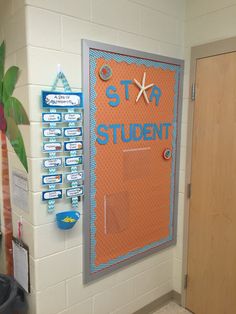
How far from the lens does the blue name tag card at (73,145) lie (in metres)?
1.48

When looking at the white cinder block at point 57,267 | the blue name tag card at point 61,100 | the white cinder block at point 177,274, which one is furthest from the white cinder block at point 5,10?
the white cinder block at point 177,274

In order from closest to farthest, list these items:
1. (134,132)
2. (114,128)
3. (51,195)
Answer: (51,195) < (114,128) < (134,132)

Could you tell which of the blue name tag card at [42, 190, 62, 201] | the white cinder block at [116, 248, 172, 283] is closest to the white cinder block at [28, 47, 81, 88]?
the blue name tag card at [42, 190, 62, 201]

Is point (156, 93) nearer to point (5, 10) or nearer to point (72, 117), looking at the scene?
point (72, 117)

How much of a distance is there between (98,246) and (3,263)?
0.68m

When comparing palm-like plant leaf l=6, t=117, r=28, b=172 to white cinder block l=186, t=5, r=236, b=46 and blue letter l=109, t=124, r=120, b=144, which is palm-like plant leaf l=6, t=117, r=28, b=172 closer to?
blue letter l=109, t=124, r=120, b=144

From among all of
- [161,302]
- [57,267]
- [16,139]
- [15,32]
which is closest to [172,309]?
[161,302]

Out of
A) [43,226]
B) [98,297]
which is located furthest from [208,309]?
[43,226]

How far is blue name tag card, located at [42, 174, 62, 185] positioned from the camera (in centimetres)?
143

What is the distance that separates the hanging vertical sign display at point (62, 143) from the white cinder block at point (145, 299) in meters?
0.91

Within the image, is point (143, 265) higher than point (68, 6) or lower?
lower

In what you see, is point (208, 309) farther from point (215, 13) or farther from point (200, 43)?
point (215, 13)

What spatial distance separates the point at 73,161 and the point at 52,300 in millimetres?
786

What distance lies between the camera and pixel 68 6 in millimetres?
1427
